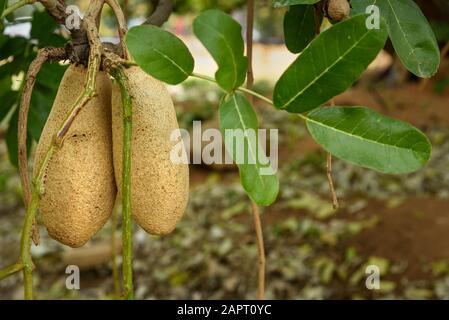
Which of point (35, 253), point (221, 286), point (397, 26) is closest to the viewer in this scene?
point (397, 26)

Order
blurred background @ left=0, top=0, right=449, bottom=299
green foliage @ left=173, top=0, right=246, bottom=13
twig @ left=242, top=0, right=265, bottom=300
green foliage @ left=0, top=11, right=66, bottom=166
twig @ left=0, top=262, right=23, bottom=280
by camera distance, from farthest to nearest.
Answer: green foliage @ left=173, top=0, right=246, bottom=13 < blurred background @ left=0, top=0, right=449, bottom=299 < green foliage @ left=0, top=11, right=66, bottom=166 < twig @ left=242, top=0, right=265, bottom=300 < twig @ left=0, top=262, right=23, bottom=280

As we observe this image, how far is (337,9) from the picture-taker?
2.19 feet

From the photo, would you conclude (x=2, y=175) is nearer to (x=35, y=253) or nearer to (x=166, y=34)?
(x=35, y=253)

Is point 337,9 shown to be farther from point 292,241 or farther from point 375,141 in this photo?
point 292,241

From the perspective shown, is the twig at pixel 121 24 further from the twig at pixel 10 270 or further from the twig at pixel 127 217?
the twig at pixel 10 270

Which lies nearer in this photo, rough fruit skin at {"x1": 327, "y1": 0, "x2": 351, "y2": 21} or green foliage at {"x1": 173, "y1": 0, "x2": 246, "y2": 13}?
rough fruit skin at {"x1": 327, "y1": 0, "x2": 351, "y2": 21}

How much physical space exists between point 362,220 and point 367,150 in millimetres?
1838

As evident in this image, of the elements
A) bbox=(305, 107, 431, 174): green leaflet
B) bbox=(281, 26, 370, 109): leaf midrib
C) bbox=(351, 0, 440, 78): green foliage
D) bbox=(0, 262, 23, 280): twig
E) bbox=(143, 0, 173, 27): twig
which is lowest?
bbox=(0, 262, 23, 280): twig

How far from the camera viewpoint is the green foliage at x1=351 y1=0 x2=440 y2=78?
2.22 feet

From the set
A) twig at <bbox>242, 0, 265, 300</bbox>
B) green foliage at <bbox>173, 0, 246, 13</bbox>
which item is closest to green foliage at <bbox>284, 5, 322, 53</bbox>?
twig at <bbox>242, 0, 265, 300</bbox>

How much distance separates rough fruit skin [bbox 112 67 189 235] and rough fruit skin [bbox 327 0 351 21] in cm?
20

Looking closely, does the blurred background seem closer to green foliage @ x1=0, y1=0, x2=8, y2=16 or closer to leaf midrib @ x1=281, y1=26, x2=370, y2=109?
green foliage @ x1=0, y1=0, x2=8, y2=16
